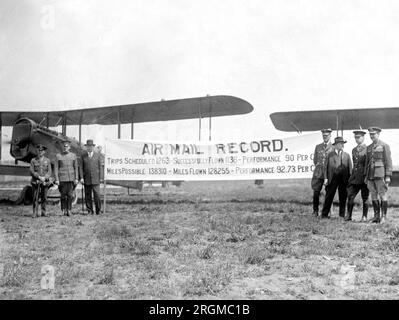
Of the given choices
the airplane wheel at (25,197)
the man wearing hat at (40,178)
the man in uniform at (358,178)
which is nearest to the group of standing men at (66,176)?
the man wearing hat at (40,178)

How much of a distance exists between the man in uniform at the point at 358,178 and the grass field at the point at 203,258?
503 millimetres

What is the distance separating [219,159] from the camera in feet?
34.8

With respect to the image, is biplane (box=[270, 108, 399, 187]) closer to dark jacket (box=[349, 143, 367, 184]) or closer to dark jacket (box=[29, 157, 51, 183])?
dark jacket (box=[349, 143, 367, 184])

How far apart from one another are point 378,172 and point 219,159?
4318 millimetres

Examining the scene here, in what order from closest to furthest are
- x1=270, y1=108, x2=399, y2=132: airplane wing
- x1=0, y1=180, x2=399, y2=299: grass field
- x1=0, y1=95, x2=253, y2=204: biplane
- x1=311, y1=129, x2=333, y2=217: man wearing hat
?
x1=0, y1=180, x2=399, y2=299: grass field < x1=311, y1=129, x2=333, y2=217: man wearing hat < x1=270, y1=108, x2=399, y2=132: airplane wing < x1=0, y1=95, x2=253, y2=204: biplane

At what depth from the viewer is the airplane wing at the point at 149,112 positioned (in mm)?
13195

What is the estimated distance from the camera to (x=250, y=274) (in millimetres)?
4078

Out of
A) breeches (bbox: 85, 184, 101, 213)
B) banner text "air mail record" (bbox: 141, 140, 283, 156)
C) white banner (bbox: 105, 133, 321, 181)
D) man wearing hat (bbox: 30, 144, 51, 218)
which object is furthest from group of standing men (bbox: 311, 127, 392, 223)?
man wearing hat (bbox: 30, 144, 51, 218)

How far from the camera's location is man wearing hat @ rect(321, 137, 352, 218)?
811 cm

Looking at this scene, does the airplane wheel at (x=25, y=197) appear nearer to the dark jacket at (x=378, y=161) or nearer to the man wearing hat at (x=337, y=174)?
the man wearing hat at (x=337, y=174)

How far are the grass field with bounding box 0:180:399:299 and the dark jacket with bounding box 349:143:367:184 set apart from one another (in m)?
0.94

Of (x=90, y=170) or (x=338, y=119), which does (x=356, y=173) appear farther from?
(x=90, y=170)

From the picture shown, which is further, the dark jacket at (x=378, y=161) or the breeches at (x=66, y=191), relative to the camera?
the breeches at (x=66, y=191)

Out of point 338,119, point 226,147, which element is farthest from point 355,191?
point 338,119
